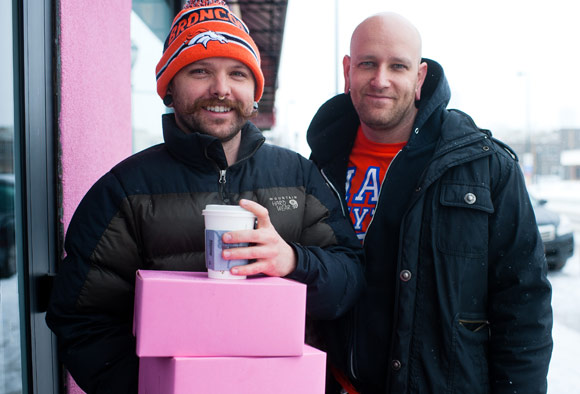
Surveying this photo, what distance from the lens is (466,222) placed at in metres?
1.67

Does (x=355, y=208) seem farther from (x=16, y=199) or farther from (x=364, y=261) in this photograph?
(x=16, y=199)

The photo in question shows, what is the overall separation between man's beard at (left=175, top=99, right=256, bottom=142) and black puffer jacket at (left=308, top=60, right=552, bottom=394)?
74 centimetres

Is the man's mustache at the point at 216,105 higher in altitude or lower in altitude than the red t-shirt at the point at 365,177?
higher

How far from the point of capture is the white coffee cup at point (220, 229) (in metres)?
1.11

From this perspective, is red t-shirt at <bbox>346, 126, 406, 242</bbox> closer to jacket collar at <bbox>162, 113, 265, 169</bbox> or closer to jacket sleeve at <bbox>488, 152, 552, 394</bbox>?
jacket sleeve at <bbox>488, 152, 552, 394</bbox>

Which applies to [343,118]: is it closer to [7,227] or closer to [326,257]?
[326,257]

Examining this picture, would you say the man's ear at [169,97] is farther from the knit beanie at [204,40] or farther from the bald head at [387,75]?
the bald head at [387,75]

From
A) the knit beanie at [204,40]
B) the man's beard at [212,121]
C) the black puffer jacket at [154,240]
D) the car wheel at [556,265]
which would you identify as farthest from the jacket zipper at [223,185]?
the car wheel at [556,265]

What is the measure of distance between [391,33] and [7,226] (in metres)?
1.64

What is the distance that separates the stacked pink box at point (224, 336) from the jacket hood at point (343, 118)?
1.10 m

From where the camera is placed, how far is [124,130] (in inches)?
104

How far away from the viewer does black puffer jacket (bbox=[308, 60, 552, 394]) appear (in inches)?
64.0

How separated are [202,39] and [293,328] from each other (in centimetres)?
100

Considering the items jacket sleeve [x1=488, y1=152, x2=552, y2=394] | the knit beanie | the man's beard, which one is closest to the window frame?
the knit beanie
